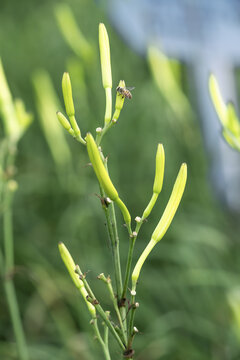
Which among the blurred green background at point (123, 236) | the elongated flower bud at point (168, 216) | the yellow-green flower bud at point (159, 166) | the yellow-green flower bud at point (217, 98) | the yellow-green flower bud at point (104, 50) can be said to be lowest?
the blurred green background at point (123, 236)

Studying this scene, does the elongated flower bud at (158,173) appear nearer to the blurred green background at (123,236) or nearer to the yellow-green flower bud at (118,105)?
the yellow-green flower bud at (118,105)

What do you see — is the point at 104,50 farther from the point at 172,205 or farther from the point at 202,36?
the point at 202,36

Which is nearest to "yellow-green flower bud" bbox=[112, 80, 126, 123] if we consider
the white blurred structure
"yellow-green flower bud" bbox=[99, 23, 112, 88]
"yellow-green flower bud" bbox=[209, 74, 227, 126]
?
"yellow-green flower bud" bbox=[99, 23, 112, 88]

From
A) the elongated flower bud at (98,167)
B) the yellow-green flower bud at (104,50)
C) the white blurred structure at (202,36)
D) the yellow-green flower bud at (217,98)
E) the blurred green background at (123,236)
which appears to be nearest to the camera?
the elongated flower bud at (98,167)

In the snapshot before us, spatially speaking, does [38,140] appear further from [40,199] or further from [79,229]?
[79,229]

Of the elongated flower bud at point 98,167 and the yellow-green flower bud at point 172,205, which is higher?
the elongated flower bud at point 98,167

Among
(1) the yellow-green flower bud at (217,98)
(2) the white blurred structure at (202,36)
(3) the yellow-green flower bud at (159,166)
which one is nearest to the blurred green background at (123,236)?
(2) the white blurred structure at (202,36)

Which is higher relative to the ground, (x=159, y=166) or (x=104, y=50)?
(x=104, y=50)

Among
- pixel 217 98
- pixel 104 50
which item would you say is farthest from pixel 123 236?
pixel 104 50
